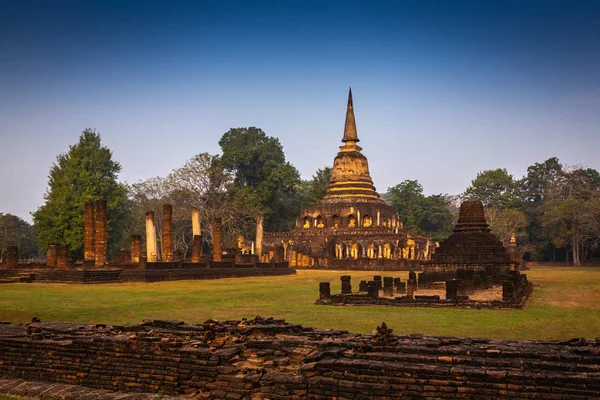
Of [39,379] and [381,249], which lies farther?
[381,249]

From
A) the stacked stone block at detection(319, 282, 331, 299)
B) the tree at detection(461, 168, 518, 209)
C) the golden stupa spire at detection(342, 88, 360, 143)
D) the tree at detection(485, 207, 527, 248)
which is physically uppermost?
the golden stupa spire at detection(342, 88, 360, 143)

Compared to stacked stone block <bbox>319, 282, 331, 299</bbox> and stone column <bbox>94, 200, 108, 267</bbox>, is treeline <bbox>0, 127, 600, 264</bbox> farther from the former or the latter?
stacked stone block <bbox>319, 282, 331, 299</bbox>

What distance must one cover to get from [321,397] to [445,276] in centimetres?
1971

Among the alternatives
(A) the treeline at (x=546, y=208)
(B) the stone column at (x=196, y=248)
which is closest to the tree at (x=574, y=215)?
(A) the treeline at (x=546, y=208)

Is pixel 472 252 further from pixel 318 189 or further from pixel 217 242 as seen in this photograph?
pixel 318 189

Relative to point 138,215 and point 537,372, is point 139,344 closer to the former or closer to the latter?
point 537,372

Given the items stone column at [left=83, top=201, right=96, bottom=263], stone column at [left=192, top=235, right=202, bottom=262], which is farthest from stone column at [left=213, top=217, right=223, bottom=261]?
stone column at [left=83, top=201, right=96, bottom=263]

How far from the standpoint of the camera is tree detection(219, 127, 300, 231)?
211 ft

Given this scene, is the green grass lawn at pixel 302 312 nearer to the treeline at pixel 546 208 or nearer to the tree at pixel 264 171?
the treeline at pixel 546 208

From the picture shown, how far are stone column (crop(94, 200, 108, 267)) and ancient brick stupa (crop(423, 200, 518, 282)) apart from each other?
14588 millimetres

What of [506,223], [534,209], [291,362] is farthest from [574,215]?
[291,362]

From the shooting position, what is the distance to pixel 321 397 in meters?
7.44

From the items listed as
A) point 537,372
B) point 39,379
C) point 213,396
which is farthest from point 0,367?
point 537,372

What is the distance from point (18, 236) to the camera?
71.7 m
